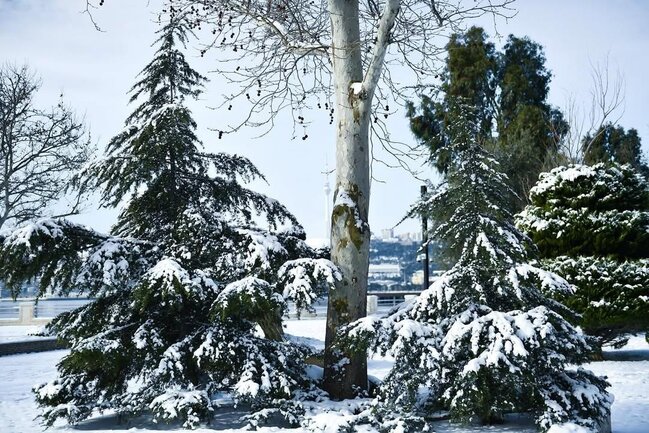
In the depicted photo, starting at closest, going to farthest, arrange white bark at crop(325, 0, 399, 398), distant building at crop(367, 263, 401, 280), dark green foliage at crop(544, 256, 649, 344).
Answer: white bark at crop(325, 0, 399, 398) → dark green foliage at crop(544, 256, 649, 344) → distant building at crop(367, 263, 401, 280)

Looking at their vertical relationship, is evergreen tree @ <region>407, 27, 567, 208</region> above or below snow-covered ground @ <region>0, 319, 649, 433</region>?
above

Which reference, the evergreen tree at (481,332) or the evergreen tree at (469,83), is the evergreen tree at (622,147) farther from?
the evergreen tree at (481,332)

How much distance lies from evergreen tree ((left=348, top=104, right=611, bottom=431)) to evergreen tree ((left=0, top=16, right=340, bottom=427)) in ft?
4.13

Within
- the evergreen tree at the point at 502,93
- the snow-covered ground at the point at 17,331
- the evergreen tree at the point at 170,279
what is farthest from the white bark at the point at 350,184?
the evergreen tree at the point at 502,93

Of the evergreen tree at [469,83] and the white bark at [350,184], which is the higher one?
the evergreen tree at [469,83]

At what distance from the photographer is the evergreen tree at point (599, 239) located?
42.0 ft

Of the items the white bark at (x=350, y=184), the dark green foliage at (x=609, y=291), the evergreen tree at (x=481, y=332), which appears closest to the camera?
the evergreen tree at (x=481, y=332)

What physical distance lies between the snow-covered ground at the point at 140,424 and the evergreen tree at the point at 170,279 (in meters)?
0.37


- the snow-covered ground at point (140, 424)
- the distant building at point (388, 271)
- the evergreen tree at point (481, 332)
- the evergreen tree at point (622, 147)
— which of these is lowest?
the snow-covered ground at point (140, 424)

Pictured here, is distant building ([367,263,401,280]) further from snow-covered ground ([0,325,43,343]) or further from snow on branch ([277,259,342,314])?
snow on branch ([277,259,342,314])

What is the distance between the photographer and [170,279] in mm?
7523

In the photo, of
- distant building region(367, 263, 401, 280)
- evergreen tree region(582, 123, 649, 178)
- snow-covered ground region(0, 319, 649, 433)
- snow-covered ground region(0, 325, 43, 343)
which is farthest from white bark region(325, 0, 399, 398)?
distant building region(367, 263, 401, 280)

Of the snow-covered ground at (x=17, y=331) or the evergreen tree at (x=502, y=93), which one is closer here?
the snow-covered ground at (x=17, y=331)

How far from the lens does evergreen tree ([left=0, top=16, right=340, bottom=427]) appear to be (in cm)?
760
